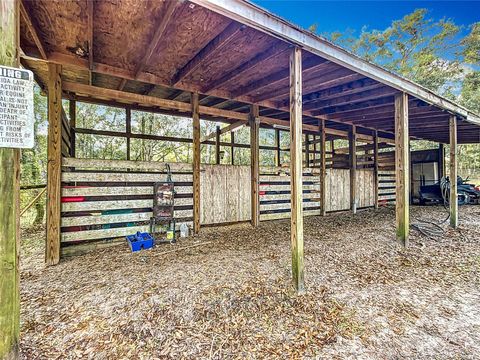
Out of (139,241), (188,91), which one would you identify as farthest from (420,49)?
(139,241)

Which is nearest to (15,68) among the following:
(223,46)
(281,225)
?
(223,46)

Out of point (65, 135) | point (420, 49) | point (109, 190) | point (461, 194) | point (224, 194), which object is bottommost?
point (461, 194)

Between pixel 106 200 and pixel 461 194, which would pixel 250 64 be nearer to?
pixel 106 200

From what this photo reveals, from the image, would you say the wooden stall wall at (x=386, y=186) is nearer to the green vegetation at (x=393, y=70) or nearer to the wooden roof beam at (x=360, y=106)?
the wooden roof beam at (x=360, y=106)

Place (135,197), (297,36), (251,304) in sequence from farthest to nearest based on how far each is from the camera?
(135,197), (297,36), (251,304)

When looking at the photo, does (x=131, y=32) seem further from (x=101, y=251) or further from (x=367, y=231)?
(x=367, y=231)

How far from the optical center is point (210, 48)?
10.1 feet

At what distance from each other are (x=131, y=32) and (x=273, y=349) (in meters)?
3.79

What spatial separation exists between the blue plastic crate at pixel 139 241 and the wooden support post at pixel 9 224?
2463 millimetres

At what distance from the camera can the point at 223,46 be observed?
118 inches

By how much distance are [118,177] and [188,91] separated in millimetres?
2186

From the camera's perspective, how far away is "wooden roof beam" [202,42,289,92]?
9.62ft

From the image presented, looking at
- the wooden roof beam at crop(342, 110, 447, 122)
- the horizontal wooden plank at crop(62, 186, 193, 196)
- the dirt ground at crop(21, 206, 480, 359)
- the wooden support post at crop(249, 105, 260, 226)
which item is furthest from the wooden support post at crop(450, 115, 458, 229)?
the horizontal wooden plank at crop(62, 186, 193, 196)

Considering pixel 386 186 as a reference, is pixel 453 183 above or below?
above
